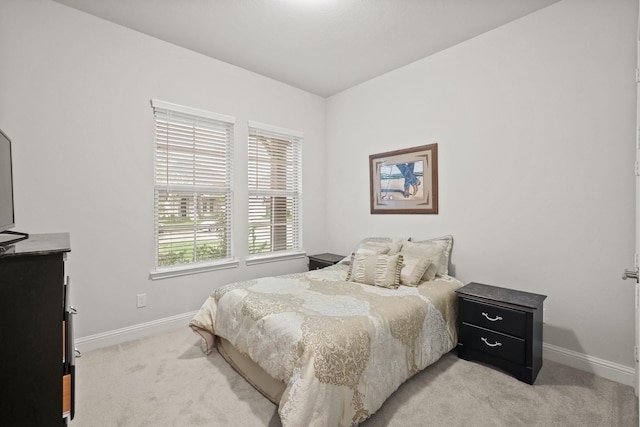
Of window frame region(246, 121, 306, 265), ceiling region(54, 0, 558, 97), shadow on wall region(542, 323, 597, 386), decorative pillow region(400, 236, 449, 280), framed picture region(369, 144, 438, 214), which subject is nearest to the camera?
shadow on wall region(542, 323, 597, 386)

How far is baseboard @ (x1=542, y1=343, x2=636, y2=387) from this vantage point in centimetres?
218

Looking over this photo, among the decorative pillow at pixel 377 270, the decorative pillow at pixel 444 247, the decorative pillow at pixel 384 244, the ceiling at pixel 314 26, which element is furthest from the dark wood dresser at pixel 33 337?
the decorative pillow at pixel 444 247

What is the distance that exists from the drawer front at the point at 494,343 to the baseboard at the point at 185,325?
0.61m

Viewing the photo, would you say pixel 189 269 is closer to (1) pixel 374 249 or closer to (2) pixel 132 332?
(2) pixel 132 332

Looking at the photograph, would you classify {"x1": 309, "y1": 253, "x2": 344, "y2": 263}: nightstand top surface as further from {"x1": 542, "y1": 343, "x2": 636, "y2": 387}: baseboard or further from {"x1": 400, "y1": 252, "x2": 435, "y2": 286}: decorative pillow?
{"x1": 542, "y1": 343, "x2": 636, "y2": 387}: baseboard

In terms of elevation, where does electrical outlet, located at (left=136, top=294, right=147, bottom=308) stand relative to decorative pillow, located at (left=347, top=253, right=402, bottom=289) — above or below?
below

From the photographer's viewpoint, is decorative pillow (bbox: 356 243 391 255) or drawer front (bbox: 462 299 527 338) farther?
decorative pillow (bbox: 356 243 391 255)

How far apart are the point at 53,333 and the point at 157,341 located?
74.4 inches

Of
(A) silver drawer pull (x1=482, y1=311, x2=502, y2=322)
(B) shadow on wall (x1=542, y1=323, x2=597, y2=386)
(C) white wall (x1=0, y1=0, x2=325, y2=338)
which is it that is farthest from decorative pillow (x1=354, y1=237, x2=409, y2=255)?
(C) white wall (x1=0, y1=0, x2=325, y2=338)

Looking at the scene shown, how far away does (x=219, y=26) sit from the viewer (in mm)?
2775

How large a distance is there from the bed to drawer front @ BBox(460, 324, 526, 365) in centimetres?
12

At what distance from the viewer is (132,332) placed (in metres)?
2.87

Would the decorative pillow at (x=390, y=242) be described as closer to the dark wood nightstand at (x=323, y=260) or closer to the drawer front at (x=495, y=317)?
the dark wood nightstand at (x=323, y=260)

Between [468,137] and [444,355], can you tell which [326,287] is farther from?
[468,137]
